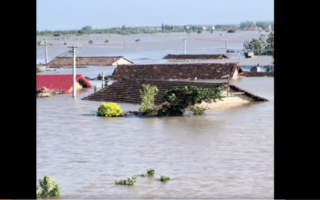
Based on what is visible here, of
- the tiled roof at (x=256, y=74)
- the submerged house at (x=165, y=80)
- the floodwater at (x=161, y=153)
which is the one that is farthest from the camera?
the tiled roof at (x=256, y=74)

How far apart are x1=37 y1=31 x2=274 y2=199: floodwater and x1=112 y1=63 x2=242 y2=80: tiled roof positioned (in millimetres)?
3504

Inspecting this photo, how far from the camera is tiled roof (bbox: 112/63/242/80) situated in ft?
42.3

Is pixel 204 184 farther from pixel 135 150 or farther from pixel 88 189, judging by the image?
pixel 135 150

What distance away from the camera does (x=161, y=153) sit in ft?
18.9

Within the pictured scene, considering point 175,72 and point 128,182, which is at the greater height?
point 175,72

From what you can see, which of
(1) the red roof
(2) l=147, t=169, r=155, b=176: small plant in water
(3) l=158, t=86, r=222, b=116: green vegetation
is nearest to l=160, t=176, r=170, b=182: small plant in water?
(2) l=147, t=169, r=155, b=176: small plant in water

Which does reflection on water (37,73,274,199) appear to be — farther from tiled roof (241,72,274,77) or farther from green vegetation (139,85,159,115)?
tiled roof (241,72,274,77)

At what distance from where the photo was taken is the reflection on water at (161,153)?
14.2ft

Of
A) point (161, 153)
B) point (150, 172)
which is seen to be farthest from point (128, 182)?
point (161, 153)

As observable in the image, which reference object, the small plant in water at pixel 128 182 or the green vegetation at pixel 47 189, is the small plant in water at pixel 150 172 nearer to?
the small plant in water at pixel 128 182

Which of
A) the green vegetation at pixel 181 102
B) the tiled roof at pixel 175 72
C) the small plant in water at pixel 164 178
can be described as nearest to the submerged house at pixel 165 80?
the tiled roof at pixel 175 72

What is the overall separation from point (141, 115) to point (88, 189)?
14.2 feet

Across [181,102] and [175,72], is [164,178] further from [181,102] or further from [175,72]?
[175,72]
